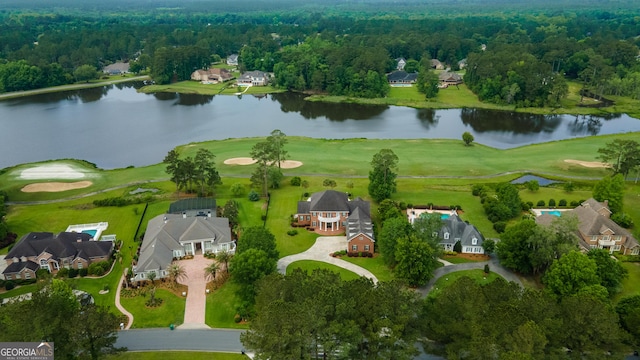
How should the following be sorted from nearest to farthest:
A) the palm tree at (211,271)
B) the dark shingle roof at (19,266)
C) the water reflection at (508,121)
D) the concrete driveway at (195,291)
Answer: the concrete driveway at (195,291), the palm tree at (211,271), the dark shingle roof at (19,266), the water reflection at (508,121)

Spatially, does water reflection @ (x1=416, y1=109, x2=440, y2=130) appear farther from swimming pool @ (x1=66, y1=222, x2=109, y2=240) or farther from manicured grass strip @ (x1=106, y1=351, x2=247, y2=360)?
manicured grass strip @ (x1=106, y1=351, x2=247, y2=360)

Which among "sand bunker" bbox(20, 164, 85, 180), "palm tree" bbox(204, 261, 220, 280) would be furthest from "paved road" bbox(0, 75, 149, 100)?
"palm tree" bbox(204, 261, 220, 280)

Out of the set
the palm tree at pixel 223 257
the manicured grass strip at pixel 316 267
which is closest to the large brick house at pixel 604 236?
the manicured grass strip at pixel 316 267

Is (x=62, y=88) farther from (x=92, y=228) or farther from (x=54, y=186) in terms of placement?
(x=92, y=228)

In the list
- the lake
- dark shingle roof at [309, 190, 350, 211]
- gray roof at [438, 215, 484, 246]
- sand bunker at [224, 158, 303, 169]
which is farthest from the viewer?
the lake

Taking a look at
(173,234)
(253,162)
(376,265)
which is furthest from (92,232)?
(376,265)

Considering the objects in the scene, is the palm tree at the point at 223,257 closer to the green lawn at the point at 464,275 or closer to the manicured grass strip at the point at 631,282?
the green lawn at the point at 464,275
